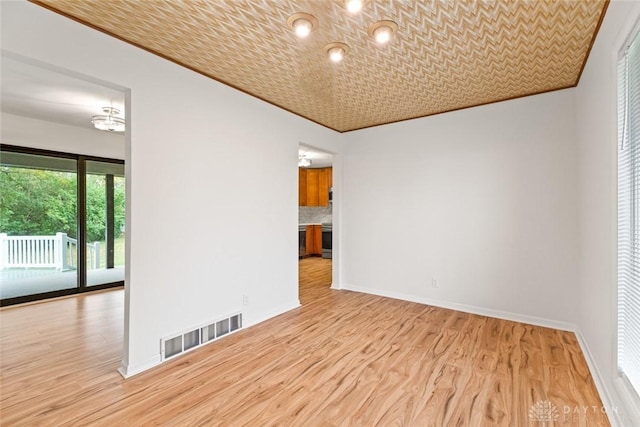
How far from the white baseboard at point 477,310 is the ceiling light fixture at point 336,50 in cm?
321

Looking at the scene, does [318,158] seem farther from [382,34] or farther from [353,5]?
[353,5]

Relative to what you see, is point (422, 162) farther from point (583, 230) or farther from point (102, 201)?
point (102, 201)

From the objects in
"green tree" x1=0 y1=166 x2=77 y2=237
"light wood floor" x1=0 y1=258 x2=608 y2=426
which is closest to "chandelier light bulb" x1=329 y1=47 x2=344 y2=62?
"light wood floor" x1=0 y1=258 x2=608 y2=426

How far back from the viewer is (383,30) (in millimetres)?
2031

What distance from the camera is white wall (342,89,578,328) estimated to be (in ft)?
10.1

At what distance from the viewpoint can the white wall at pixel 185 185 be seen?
6.73 ft

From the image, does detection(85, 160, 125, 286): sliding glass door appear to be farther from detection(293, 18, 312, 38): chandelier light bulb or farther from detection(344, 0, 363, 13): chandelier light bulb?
detection(344, 0, 363, 13): chandelier light bulb

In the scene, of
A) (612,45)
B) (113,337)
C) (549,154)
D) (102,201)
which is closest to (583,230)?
(549,154)

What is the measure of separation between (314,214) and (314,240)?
0.82m

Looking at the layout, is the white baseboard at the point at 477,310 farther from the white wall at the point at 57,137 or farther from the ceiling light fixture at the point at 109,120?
the white wall at the point at 57,137

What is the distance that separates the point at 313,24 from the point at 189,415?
271 centimetres

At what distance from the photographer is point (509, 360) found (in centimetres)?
241

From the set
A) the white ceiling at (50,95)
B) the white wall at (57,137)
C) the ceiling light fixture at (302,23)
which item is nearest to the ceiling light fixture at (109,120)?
the white ceiling at (50,95)

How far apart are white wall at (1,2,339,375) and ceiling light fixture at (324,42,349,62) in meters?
1.22
